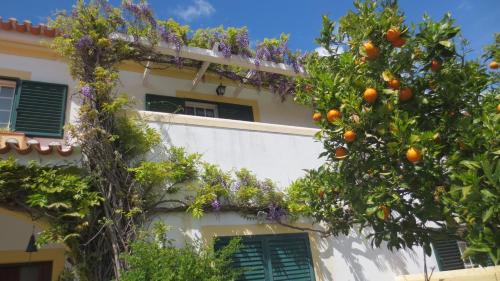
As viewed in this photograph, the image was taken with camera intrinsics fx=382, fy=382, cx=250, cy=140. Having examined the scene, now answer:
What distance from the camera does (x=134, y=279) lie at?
4.57 metres

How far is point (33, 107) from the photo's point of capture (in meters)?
7.50

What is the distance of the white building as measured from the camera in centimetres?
637

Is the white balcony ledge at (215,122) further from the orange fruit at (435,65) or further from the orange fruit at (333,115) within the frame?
the orange fruit at (435,65)

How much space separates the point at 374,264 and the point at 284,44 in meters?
5.23

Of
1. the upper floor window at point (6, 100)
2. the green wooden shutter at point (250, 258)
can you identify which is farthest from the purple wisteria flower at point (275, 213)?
the upper floor window at point (6, 100)

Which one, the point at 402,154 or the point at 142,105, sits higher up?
the point at 142,105

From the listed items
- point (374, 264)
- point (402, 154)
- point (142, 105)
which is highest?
point (142, 105)

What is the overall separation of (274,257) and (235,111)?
428 centimetres

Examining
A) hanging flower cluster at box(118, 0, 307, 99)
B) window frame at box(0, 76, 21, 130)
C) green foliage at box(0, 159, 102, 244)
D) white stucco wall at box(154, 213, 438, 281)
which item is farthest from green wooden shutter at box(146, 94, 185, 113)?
green foliage at box(0, 159, 102, 244)

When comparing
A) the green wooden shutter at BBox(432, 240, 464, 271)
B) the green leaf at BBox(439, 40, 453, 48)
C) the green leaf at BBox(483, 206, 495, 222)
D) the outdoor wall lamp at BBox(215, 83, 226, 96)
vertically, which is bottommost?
the green wooden shutter at BBox(432, 240, 464, 271)

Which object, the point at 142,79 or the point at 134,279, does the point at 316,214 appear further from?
the point at 142,79

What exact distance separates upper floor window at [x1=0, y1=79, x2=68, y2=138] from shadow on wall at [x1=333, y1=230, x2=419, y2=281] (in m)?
5.79

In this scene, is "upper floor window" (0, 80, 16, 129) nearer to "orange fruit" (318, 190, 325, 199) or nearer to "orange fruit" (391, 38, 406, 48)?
"orange fruit" (318, 190, 325, 199)

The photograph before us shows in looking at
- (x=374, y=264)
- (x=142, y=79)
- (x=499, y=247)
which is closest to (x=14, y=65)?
(x=142, y=79)
